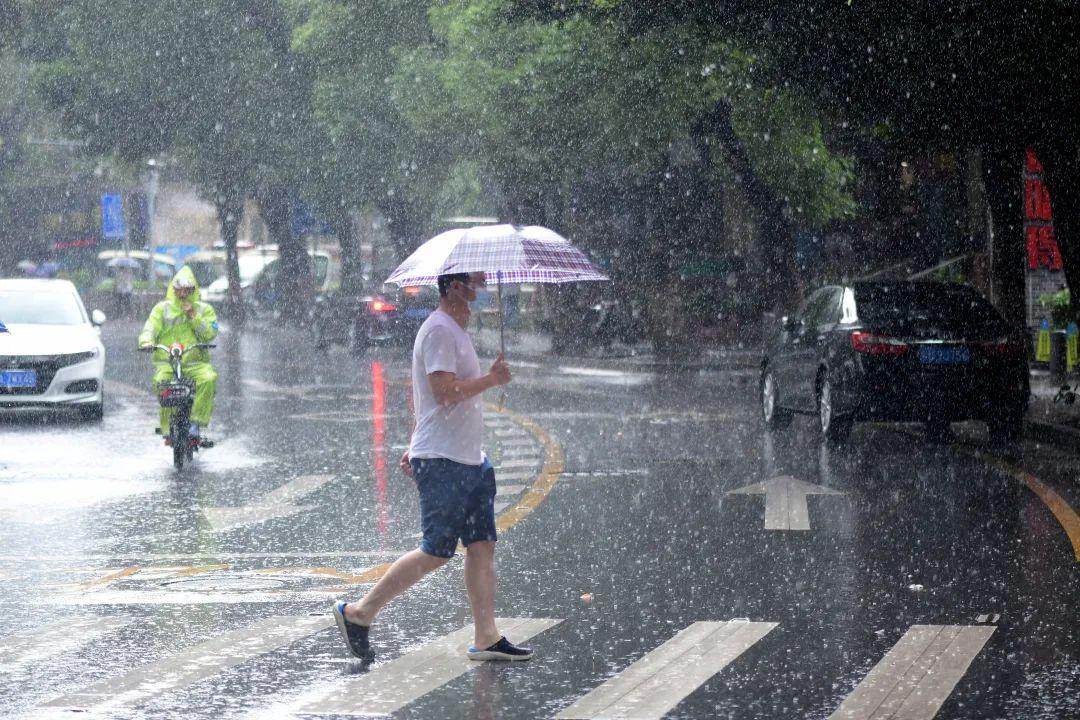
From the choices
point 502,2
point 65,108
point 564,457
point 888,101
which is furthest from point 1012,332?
point 65,108

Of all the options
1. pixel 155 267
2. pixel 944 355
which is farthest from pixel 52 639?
pixel 155 267

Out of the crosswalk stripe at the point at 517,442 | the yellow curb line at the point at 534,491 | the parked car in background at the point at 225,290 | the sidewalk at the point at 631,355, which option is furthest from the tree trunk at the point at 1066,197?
the parked car in background at the point at 225,290

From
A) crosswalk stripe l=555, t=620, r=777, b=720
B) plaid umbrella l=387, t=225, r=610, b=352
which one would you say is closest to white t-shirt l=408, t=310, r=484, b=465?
plaid umbrella l=387, t=225, r=610, b=352

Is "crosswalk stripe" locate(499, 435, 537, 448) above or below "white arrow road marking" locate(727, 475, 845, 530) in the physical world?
above

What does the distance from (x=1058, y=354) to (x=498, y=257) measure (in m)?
16.8

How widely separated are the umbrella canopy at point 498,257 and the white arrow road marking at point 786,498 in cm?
367

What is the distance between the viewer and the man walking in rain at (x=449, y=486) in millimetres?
7184

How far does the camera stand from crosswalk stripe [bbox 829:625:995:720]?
6.29 m

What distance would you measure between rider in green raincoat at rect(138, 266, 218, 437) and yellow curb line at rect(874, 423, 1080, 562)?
21.4 feet

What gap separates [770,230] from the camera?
34.2m

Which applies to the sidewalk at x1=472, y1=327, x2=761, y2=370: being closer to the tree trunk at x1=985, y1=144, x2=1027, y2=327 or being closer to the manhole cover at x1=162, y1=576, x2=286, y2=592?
the tree trunk at x1=985, y1=144, x2=1027, y2=327

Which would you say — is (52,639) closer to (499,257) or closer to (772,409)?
(499,257)

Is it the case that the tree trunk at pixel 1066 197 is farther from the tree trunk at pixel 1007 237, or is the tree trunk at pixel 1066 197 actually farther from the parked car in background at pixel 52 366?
the parked car in background at pixel 52 366

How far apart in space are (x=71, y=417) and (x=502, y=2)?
12.1 meters
